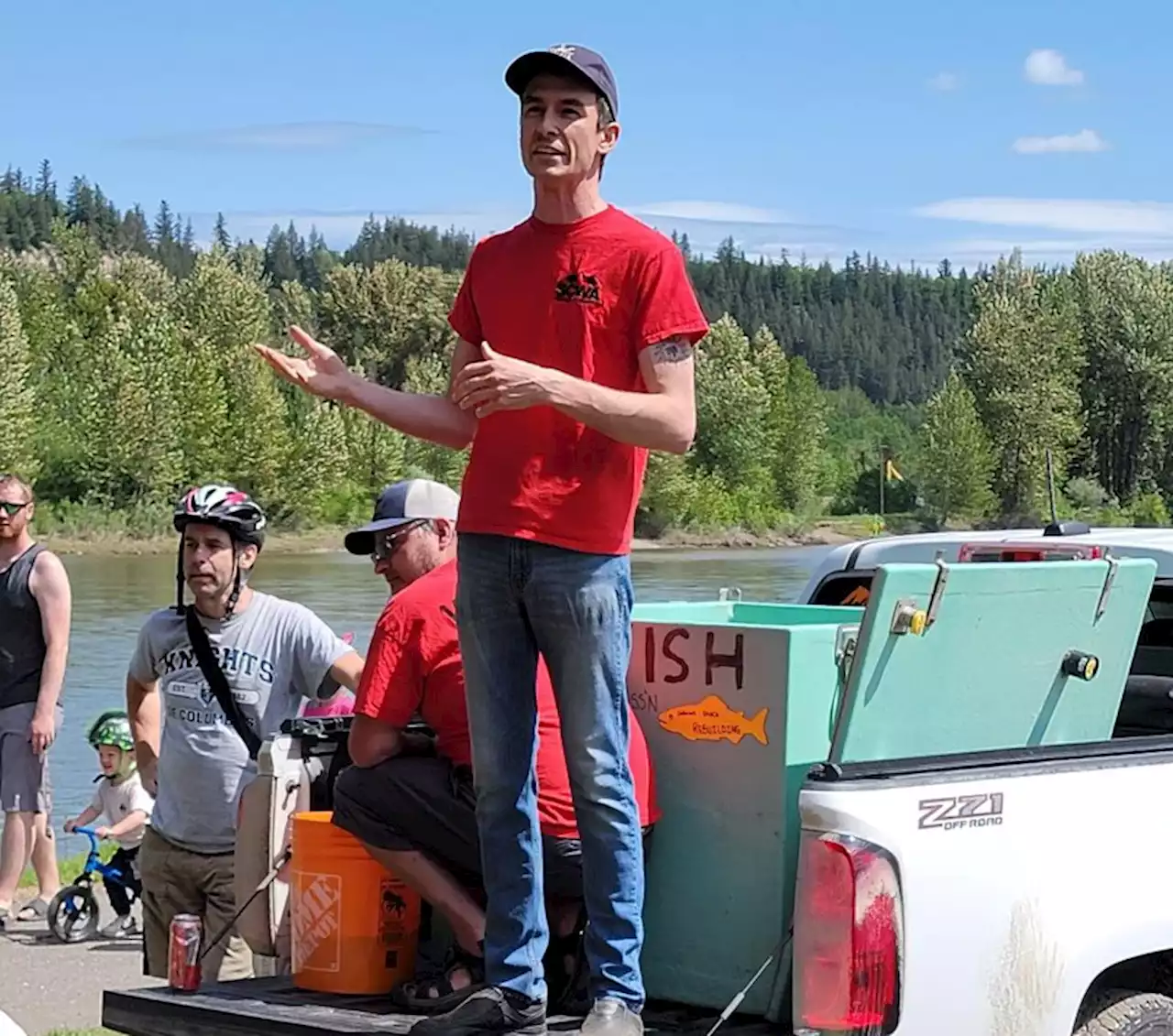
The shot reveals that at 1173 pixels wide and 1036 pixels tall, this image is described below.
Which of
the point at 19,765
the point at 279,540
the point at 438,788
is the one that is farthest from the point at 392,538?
the point at 279,540

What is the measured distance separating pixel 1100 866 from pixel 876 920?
613 mm

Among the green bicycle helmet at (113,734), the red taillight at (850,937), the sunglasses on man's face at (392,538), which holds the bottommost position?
the green bicycle helmet at (113,734)

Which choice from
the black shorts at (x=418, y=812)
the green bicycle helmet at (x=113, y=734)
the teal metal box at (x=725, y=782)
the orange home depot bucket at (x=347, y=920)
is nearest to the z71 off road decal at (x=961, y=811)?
the teal metal box at (x=725, y=782)

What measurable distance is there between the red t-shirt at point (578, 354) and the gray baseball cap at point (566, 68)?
265 millimetres

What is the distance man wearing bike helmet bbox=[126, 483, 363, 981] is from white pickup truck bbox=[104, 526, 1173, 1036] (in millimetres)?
1497

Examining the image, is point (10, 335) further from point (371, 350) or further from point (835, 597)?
point (835, 597)

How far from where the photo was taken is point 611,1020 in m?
4.05

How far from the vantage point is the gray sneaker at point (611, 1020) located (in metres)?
4.04

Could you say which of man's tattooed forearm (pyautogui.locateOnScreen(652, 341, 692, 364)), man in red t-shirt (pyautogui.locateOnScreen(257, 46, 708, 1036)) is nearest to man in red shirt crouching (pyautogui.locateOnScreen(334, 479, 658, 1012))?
man in red t-shirt (pyautogui.locateOnScreen(257, 46, 708, 1036))

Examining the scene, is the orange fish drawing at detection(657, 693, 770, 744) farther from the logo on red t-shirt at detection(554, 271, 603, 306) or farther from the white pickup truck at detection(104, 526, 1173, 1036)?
the logo on red t-shirt at detection(554, 271, 603, 306)

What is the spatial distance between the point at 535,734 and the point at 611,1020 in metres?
0.63


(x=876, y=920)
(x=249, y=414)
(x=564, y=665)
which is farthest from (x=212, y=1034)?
(x=249, y=414)

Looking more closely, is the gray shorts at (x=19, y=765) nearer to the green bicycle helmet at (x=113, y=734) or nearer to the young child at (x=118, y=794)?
the young child at (x=118, y=794)

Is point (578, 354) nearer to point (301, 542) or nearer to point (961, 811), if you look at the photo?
point (961, 811)
